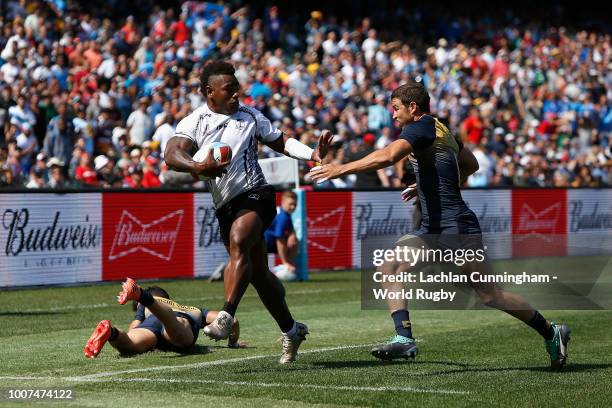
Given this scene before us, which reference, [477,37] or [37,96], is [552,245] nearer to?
[37,96]

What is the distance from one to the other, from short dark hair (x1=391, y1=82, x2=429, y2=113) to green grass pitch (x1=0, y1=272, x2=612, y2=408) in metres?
1.95

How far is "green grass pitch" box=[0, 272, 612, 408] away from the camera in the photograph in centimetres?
762

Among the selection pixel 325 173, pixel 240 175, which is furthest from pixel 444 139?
pixel 240 175

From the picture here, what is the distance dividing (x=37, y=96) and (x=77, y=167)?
1.79 meters

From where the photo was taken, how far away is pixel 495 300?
8.88 m

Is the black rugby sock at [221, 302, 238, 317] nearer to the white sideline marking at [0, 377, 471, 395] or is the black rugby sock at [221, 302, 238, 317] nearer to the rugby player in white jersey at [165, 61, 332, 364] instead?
the rugby player in white jersey at [165, 61, 332, 364]

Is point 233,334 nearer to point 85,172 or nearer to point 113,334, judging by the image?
point 113,334

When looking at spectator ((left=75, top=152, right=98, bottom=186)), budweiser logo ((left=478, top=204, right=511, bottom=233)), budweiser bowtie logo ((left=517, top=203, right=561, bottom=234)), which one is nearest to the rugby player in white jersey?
spectator ((left=75, top=152, right=98, bottom=186))

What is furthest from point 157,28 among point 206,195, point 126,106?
point 206,195

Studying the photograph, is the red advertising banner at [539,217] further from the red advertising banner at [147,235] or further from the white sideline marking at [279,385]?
the white sideline marking at [279,385]

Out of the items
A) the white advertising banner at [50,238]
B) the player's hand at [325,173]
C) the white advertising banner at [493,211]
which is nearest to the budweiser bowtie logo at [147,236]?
the white advertising banner at [50,238]

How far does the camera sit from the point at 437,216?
8.98m

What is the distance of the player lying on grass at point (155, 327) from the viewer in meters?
9.01

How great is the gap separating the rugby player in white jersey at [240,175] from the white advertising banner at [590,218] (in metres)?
17.6
